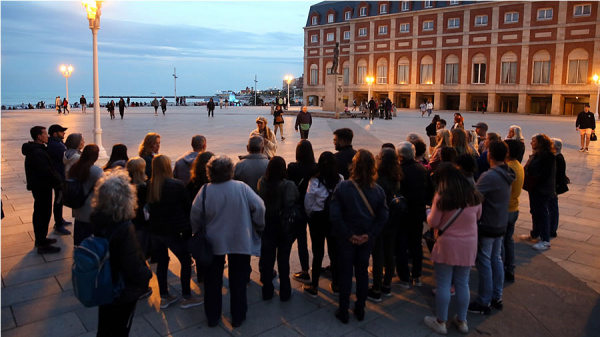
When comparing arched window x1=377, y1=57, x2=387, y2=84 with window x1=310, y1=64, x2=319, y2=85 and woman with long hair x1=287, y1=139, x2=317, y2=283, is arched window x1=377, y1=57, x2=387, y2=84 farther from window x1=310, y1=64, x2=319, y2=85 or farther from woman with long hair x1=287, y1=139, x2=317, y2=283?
woman with long hair x1=287, y1=139, x2=317, y2=283

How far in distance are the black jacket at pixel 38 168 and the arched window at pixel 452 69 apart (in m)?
52.4

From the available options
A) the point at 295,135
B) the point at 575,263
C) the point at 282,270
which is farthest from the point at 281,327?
the point at 295,135

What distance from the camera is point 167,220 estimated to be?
4.39 metres

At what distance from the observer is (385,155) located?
460 centimetres

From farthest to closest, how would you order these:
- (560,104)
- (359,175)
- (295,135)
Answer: (560,104), (295,135), (359,175)

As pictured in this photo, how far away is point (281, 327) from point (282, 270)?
27.2 inches

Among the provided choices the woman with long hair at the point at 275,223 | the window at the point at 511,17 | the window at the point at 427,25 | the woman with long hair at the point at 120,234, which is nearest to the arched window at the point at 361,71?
the window at the point at 427,25

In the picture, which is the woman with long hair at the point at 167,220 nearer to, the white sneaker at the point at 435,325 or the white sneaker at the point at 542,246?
the white sneaker at the point at 435,325

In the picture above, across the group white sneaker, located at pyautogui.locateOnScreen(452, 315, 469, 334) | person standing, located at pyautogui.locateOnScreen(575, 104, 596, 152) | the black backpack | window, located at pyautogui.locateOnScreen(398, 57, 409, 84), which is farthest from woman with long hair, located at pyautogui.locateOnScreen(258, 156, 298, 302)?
window, located at pyautogui.locateOnScreen(398, 57, 409, 84)

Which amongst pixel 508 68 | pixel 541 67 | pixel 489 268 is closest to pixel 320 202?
pixel 489 268

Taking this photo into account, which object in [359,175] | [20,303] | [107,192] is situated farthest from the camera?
[20,303]

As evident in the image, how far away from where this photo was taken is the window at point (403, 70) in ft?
183

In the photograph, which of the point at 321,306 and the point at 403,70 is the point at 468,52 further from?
the point at 321,306

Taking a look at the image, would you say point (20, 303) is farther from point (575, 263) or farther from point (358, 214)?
point (575, 263)
